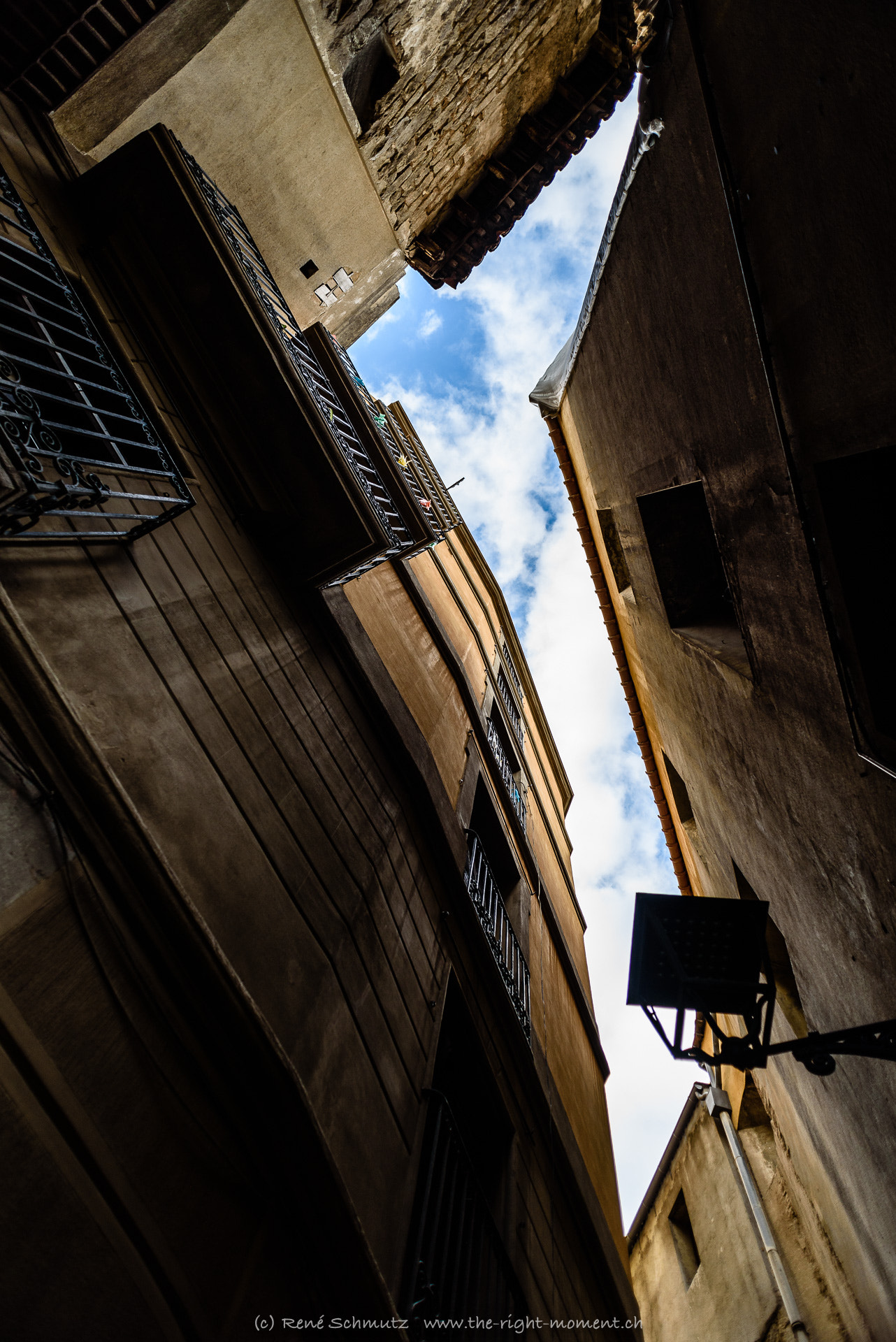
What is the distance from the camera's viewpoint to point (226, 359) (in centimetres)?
463

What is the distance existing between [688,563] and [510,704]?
280 inches

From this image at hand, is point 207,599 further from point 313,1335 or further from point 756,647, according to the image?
point 756,647

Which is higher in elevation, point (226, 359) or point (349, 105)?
point (349, 105)

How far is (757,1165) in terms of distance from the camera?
8.55m

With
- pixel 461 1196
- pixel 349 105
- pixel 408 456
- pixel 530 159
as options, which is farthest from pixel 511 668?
pixel 461 1196

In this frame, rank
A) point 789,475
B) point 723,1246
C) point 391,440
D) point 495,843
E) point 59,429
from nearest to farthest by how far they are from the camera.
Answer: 1. point 59,429
2. point 789,475
3. point 495,843
4. point 723,1246
5. point 391,440

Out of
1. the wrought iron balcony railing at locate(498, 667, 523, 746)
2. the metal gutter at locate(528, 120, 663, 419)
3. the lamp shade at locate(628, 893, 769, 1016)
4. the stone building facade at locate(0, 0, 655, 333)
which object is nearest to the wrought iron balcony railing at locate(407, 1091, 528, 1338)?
the lamp shade at locate(628, 893, 769, 1016)

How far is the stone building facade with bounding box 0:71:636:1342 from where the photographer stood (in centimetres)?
190

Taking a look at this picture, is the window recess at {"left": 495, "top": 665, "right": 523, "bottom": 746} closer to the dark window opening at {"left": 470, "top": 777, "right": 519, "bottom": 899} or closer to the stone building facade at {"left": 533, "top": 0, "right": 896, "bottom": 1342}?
the dark window opening at {"left": 470, "top": 777, "right": 519, "bottom": 899}

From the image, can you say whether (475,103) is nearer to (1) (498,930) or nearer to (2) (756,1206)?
(1) (498,930)

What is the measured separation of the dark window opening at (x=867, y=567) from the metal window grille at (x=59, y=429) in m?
3.11

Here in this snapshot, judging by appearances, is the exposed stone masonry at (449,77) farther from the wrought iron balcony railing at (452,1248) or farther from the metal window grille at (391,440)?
the wrought iron balcony railing at (452,1248)

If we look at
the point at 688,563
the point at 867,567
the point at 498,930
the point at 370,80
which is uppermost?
the point at 370,80

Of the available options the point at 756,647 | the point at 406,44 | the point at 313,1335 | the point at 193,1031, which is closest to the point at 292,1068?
the point at 193,1031
